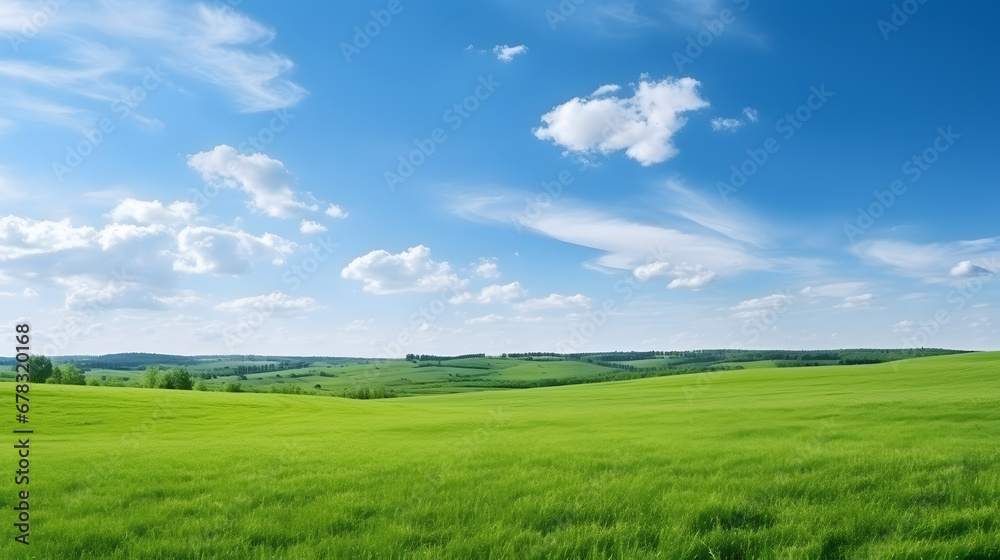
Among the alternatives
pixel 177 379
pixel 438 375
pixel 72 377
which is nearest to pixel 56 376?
pixel 72 377

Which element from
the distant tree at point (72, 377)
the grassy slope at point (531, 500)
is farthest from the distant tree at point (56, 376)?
the grassy slope at point (531, 500)

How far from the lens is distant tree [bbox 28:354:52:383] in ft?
261

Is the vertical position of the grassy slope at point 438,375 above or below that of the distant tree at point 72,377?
below

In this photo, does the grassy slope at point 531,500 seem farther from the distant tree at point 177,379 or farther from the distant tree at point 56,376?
the distant tree at point 56,376

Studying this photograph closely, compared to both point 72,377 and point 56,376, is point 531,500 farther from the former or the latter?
point 56,376

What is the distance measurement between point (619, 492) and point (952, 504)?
4.81 m

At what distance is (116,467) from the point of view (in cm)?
1195

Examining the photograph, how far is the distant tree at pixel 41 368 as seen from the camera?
3127 inches

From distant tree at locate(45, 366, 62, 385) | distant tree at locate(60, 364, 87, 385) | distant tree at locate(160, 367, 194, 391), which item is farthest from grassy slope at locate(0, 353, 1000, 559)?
distant tree at locate(45, 366, 62, 385)

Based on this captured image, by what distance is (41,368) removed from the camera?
271ft

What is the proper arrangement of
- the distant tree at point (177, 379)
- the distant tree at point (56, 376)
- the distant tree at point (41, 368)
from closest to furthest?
the distant tree at point (41, 368)
the distant tree at point (56, 376)
the distant tree at point (177, 379)

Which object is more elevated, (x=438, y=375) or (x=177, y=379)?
(x=177, y=379)

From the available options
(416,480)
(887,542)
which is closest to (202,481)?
(416,480)

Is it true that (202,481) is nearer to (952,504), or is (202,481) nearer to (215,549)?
(215,549)
